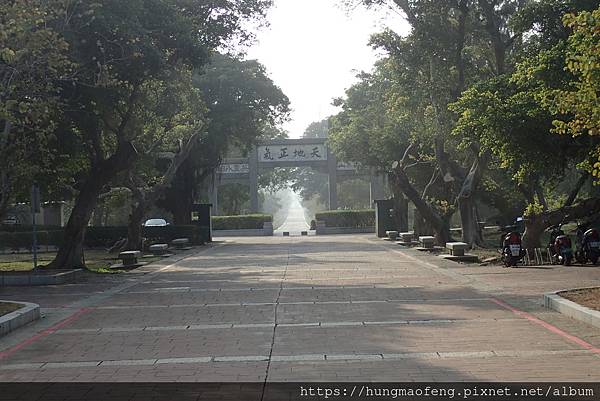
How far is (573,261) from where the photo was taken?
21.2 metres

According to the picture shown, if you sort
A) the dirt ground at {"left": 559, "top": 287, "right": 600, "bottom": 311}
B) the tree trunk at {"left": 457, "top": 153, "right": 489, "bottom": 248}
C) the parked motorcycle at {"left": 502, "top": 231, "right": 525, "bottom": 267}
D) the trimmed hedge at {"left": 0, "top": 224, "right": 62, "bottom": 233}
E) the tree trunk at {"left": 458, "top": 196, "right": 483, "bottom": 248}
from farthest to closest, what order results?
the trimmed hedge at {"left": 0, "top": 224, "right": 62, "bottom": 233} < the tree trunk at {"left": 458, "top": 196, "right": 483, "bottom": 248} < the tree trunk at {"left": 457, "top": 153, "right": 489, "bottom": 248} < the parked motorcycle at {"left": 502, "top": 231, "right": 525, "bottom": 267} < the dirt ground at {"left": 559, "top": 287, "right": 600, "bottom": 311}

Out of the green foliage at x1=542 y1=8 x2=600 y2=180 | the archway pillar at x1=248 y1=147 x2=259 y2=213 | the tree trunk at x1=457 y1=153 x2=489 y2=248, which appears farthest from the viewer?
the archway pillar at x1=248 y1=147 x2=259 y2=213

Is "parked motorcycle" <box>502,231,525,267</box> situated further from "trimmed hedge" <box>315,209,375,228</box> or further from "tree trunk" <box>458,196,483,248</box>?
"trimmed hedge" <box>315,209,375,228</box>

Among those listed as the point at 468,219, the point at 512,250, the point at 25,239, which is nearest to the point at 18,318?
the point at 512,250

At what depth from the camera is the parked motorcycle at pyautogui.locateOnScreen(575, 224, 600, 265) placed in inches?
773

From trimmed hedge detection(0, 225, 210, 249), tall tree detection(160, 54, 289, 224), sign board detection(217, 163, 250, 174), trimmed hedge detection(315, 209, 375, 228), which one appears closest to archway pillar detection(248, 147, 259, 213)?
sign board detection(217, 163, 250, 174)

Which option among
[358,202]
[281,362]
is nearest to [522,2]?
[281,362]

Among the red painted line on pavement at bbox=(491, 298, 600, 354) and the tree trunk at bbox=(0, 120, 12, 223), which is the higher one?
the tree trunk at bbox=(0, 120, 12, 223)

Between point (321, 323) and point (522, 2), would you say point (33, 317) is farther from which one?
point (522, 2)

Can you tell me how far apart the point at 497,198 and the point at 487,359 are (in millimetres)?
35185

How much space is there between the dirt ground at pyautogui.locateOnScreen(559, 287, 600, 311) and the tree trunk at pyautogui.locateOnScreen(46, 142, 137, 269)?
14.0 meters

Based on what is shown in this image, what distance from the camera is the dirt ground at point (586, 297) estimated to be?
445 inches

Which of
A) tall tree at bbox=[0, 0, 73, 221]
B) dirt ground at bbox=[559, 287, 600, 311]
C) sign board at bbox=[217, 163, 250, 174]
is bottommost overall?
Answer: dirt ground at bbox=[559, 287, 600, 311]

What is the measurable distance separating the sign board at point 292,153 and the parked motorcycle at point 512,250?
42499 millimetres
